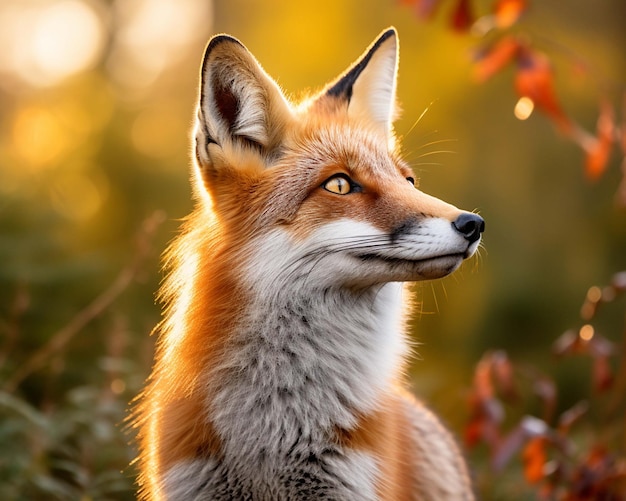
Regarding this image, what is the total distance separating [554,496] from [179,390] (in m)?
2.95

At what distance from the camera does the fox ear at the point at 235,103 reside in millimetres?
3420

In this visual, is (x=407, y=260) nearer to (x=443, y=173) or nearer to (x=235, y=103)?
(x=235, y=103)

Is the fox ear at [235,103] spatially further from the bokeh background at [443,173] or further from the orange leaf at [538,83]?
the bokeh background at [443,173]

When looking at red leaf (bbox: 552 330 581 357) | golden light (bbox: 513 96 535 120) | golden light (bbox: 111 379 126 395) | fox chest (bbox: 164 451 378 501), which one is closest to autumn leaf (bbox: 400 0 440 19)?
golden light (bbox: 513 96 535 120)

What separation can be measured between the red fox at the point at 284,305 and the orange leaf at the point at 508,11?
1.31m

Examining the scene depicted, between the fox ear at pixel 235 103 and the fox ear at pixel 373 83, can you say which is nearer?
the fox ear at pixel 235 103

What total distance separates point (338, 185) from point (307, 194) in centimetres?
13

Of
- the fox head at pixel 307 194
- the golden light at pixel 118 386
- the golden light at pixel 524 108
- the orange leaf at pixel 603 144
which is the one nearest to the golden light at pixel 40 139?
the golden light at pixel 118 386

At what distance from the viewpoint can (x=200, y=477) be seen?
319cm

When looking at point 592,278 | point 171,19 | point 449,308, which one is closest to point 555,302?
point 592,278

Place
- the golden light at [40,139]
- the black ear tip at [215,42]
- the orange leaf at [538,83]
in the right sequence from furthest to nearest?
the golden light at [40,139]
the orange leaf at [538,83]
the black ear tip at [215,42]

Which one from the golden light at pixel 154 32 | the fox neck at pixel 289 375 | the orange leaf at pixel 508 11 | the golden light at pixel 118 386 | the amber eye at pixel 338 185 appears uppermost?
the golden light at pixel 154 32

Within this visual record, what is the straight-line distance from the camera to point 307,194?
338cm

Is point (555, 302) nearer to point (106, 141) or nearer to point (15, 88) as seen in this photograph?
point (106, 141)
